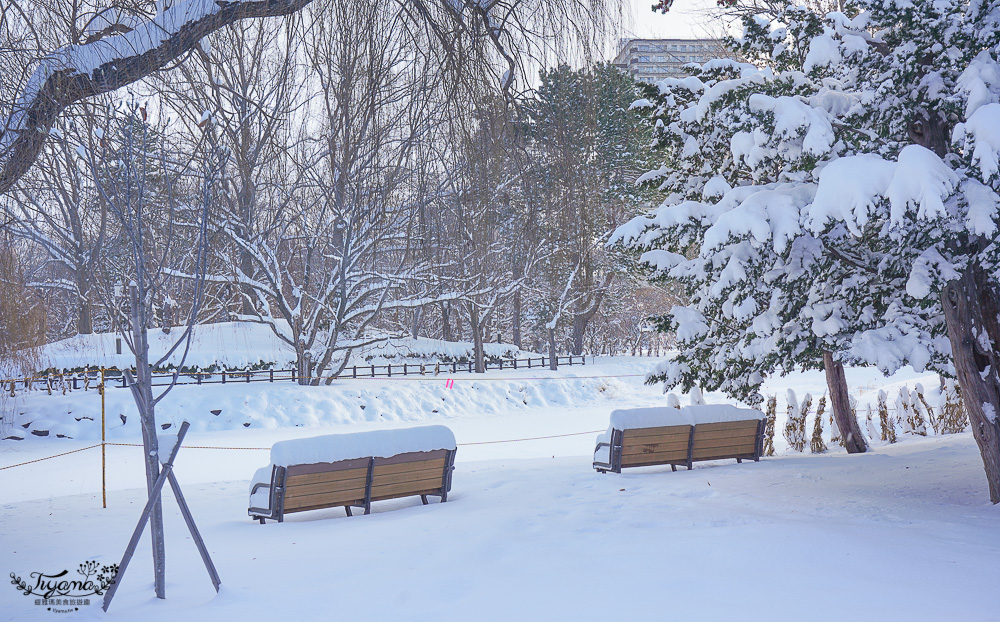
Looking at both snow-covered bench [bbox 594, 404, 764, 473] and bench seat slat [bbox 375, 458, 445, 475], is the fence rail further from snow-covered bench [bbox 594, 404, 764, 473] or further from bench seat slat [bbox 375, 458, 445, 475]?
snow-covered bench [bbox 594, 404, 764, 473]

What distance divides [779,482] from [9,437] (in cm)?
1934

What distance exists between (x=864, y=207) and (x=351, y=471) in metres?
6.56

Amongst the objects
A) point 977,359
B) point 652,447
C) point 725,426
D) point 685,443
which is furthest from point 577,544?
point 725,426

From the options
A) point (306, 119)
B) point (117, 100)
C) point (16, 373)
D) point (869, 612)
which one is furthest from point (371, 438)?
point (16, 373)

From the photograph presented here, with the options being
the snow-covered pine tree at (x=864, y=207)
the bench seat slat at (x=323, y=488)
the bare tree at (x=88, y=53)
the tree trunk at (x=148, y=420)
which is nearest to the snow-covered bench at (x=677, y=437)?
the snow-covered pine tree at (x=864, y=207)

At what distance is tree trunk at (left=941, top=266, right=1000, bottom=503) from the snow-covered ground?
27.7 inches

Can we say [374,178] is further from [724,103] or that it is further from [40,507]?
[40,507]

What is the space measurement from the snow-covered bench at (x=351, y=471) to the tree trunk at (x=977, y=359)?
6.05 metres

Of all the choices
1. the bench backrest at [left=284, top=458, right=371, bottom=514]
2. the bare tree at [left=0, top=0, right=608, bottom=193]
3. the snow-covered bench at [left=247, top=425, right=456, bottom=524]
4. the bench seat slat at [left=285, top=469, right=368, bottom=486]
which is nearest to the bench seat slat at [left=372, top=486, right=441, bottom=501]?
the snow-covered bench at [left=247, top=425, right=456, bottom=524]

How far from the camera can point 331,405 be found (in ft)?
80.3

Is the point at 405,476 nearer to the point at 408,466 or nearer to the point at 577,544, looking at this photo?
the point at 408,466

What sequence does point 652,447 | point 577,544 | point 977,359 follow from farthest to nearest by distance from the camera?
point 652,447
point 977,359
point 577,544

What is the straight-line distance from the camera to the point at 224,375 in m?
26.5

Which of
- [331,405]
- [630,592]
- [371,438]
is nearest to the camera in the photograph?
[630,592]
